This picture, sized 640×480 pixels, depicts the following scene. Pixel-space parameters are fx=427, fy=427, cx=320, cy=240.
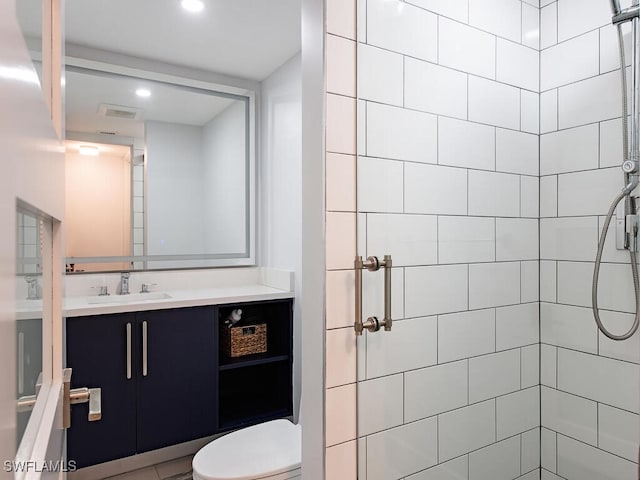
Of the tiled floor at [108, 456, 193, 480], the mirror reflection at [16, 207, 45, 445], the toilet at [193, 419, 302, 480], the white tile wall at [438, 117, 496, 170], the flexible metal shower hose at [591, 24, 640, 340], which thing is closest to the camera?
the mirror reflection at [16, 207, 45, 445]

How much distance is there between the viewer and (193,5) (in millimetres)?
2189

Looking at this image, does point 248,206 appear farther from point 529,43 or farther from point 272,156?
point 529,43

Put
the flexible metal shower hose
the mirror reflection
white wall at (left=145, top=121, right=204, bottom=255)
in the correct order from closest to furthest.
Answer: the mirror reflection, the flexible metal shower hose, white wall at (left=145, top=121, right=204, bottom=255)

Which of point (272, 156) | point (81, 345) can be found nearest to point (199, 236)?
point (272, 156)

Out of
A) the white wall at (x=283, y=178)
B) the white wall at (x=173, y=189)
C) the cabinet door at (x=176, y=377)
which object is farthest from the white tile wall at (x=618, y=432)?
the white wall at (x=173, y=189)

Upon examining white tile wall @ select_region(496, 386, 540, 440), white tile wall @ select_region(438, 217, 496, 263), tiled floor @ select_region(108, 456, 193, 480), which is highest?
white tile wall @ select_region(438, 217, 496, 263)

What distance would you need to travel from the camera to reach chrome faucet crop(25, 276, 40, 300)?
0.50 m

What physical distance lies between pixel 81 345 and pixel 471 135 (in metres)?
2.01

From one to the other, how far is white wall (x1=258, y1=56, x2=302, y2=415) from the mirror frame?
0.22 feet

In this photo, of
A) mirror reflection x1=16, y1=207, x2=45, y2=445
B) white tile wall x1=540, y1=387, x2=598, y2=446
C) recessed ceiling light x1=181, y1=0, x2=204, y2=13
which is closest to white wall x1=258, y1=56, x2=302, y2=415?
recessed ceiling light x1=181, y1=0, x2=204, y2=13

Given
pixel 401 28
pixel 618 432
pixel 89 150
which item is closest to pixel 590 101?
pixel 401 28

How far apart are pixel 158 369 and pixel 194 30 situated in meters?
1.91

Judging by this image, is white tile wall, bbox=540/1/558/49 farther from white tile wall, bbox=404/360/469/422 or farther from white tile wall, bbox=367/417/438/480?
white tile wall, bbox=367/417/438/480

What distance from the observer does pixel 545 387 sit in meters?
1.40
